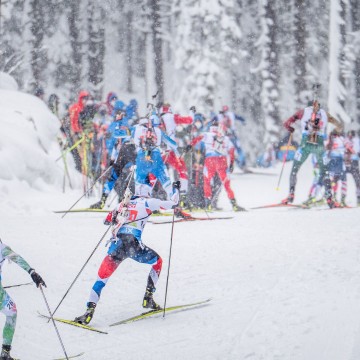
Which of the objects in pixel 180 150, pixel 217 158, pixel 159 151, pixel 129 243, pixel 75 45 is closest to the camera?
pixel 129 243

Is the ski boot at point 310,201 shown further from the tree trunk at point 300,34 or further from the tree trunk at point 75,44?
the tree trunk at point 75,44

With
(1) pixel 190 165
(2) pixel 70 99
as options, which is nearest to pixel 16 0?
(2) pixel 70 99

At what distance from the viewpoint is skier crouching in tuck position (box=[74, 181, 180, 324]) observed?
23.4 ft

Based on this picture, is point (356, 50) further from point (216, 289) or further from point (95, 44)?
point (216, 289)

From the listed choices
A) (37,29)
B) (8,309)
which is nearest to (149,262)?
(8,309)

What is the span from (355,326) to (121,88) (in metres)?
45.1

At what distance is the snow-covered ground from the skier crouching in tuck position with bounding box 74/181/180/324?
1.21 feet

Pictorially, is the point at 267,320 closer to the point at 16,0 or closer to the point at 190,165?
the point at 190,165

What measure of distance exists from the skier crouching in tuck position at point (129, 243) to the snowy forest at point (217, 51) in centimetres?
2013

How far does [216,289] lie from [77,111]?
35.2 ft

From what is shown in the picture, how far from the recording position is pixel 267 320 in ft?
22.3

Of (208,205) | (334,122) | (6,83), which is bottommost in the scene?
(208,205)

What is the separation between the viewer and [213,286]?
8227 millimetres

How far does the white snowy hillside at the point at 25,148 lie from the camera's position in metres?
15.2
